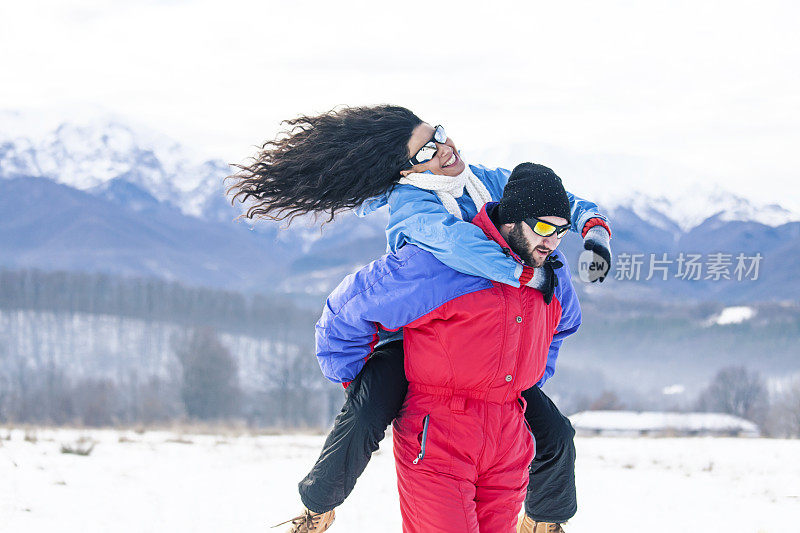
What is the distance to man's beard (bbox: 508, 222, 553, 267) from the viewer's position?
238 cm

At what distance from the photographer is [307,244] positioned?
169875 mm

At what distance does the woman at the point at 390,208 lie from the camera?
2455mm

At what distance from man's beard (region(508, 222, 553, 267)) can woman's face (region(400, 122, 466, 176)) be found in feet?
1.35

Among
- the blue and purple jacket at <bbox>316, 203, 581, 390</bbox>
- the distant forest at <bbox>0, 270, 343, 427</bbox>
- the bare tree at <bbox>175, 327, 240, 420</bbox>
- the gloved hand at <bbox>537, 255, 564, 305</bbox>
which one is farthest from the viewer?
the distant forest at <bbox>0, 270, 343, 427</bbox>

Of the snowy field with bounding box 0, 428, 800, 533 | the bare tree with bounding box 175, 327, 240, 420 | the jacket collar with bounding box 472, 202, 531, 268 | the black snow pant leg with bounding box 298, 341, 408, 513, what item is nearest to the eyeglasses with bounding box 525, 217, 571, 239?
the jacket collar with bounding box 472, 202, 531, 268

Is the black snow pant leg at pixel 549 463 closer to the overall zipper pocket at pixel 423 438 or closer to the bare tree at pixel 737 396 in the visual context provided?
the overall zipper pocket at pixel 423 438

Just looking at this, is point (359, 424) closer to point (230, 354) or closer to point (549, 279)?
point (549, 279)

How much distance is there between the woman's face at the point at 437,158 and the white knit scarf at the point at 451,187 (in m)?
0.03

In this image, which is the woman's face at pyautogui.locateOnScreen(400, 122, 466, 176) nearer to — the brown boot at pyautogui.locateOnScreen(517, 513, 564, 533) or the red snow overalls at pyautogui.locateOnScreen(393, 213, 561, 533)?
the red snow overalls at pyautogui.locateOnScreen(393, 213, 561, 533)

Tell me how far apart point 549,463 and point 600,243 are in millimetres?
964

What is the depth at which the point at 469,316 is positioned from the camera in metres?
2.33

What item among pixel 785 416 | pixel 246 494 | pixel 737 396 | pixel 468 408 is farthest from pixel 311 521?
pixel 737 396

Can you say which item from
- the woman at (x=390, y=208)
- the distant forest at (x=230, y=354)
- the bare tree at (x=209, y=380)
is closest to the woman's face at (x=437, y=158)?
the woman at (x=390, y=208)

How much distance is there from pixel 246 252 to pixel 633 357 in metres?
99.4
